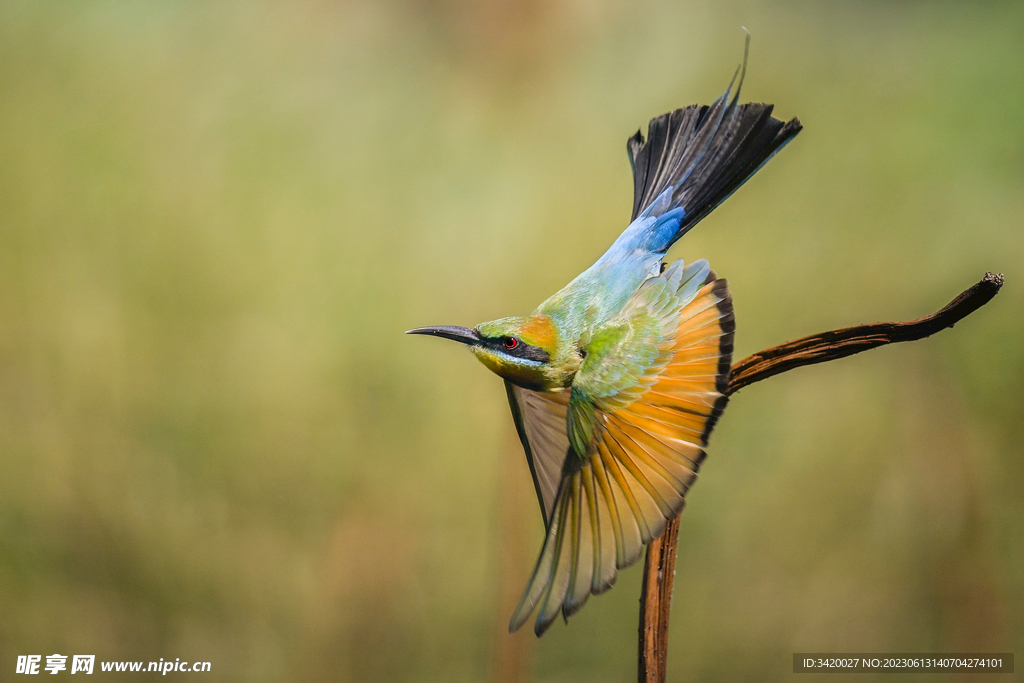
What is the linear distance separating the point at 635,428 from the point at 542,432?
13cm

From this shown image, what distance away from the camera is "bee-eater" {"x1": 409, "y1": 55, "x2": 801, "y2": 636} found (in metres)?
0.49

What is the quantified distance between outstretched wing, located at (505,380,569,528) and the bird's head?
0.07 meters

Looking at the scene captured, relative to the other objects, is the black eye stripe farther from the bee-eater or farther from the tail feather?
the tail feather

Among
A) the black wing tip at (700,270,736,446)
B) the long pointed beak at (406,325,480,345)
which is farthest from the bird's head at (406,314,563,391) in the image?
the black wing tip at (700,270,736,446)

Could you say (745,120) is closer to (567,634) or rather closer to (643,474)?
(643,474)

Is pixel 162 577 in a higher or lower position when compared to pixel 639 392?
lower

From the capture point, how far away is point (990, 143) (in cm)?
114

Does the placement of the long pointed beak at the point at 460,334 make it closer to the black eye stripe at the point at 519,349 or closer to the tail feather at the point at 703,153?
the black eye stripe at the point at 519,349

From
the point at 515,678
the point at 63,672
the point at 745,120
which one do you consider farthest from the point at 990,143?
the point at 63,672

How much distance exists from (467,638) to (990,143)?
46.2 inches

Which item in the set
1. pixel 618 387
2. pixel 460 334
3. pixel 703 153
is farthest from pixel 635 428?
pixel 703 153

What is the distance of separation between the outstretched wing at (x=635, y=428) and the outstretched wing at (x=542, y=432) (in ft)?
0.25

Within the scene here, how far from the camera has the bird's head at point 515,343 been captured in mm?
537

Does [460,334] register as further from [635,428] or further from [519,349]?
[635,428]
